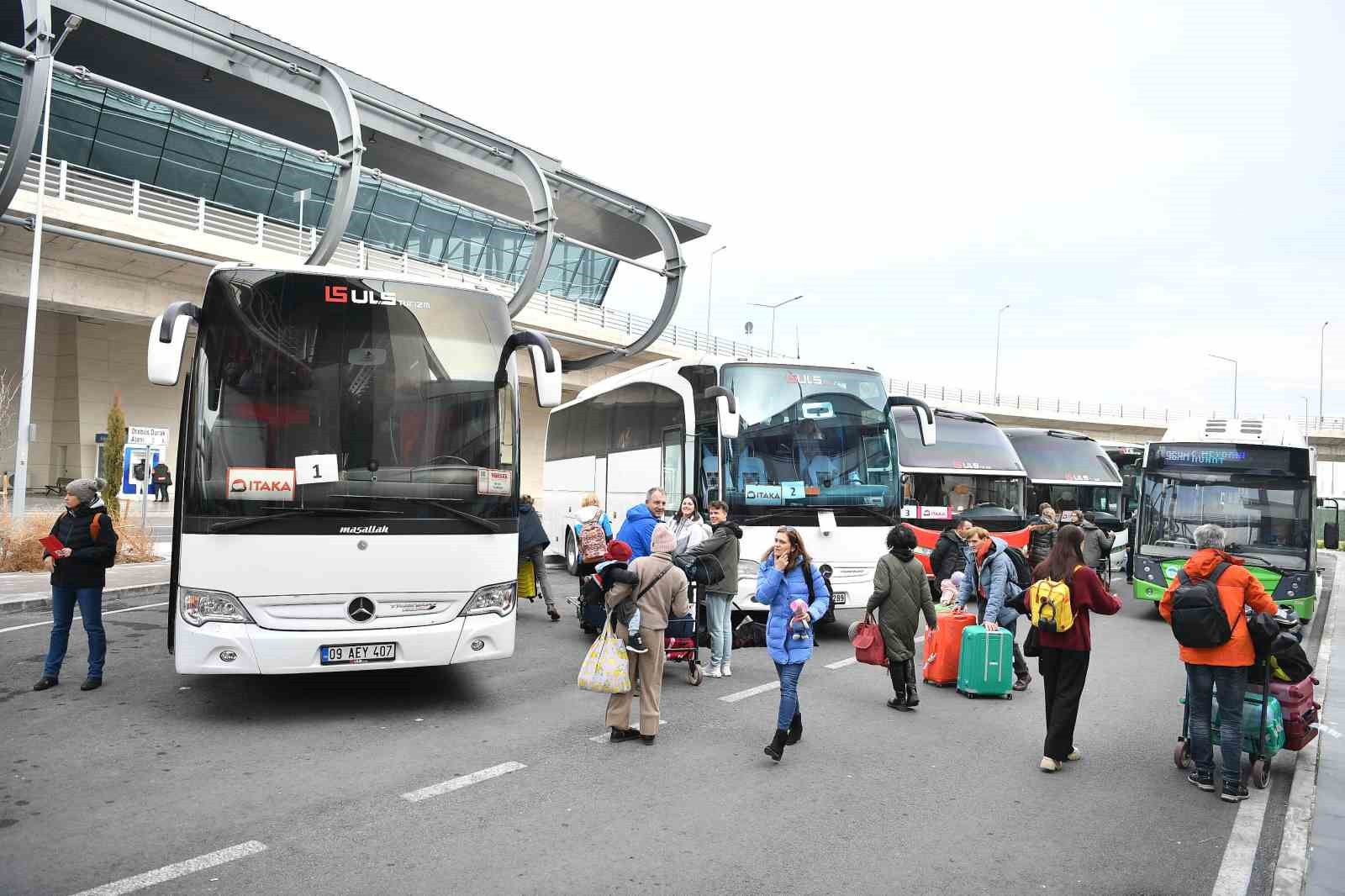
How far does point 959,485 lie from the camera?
61.3 ft

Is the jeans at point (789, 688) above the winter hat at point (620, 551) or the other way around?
the other way around

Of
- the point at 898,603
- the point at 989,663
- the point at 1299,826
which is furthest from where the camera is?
the point at 989,663

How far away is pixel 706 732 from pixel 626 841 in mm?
2464

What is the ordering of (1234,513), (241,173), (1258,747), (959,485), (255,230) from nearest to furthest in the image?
(1258,747) → (1234,513) → (959,485) → (255,230) → (241,173)

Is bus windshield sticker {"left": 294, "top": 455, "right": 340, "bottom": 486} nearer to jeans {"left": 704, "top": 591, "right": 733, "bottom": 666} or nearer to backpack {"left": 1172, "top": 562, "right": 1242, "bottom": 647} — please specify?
jeans {"left": 704, "top": 591, "right": 733, "bottom": 666}

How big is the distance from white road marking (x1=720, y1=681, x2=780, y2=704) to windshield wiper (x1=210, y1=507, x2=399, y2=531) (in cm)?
336

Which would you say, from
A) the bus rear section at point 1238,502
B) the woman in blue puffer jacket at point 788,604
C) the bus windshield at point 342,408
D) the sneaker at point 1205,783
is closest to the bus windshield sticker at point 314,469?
the bus windshield at point 342,408

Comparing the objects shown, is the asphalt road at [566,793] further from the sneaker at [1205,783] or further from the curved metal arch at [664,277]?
the curved metal arch at [664,277]

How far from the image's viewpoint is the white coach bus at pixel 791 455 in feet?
39.4

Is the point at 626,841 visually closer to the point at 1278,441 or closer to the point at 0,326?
the point at 1278,441

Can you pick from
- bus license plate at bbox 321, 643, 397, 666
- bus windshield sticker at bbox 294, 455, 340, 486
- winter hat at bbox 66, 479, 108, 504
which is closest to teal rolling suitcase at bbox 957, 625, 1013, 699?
bus license plate at bbox 321, 643, 397, 666

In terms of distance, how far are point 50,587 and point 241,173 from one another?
25493 millimetres

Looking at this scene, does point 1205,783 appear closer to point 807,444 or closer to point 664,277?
point 807,444

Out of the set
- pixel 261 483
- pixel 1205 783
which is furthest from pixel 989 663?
pixel 261 483
